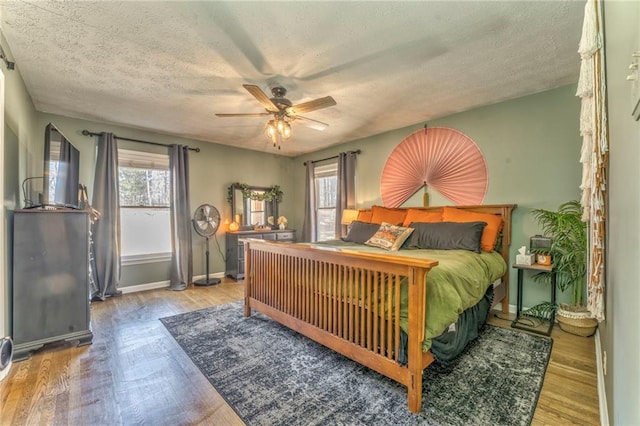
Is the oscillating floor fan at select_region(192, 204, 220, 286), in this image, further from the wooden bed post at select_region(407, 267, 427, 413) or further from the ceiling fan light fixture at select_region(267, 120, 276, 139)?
the wooden bed post at select_region(407, 267, 427, 413)

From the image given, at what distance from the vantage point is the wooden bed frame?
167 centimetres

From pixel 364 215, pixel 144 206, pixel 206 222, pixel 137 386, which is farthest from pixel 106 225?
pixel 364 215

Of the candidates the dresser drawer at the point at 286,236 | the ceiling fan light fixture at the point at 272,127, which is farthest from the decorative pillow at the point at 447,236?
the dresser drawer at the point at 286,236

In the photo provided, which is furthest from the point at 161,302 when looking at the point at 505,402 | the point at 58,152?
the point at 505,402

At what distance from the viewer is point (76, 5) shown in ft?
5.69

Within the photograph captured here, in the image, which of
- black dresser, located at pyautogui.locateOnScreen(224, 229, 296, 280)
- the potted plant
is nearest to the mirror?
black dresser, located at pyautogui.locateOnScreen(224, 229, 296, 280)

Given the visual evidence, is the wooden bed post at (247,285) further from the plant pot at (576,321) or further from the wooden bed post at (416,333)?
the plant pot at (576,321)

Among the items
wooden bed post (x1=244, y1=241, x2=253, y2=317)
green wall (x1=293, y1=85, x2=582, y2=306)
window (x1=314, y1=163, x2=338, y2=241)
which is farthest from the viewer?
window (x1=314, y1=163, x2=338, y2=241)

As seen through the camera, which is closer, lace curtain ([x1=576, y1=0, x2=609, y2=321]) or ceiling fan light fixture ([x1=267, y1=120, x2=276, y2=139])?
lace curtain ([x1=576, y1=0, x2=609, y2=321])

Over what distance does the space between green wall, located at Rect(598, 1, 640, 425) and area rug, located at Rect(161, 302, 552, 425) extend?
0.75 metres

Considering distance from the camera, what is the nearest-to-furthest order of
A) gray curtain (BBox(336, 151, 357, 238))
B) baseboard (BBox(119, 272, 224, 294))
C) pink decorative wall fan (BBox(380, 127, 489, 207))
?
pink decorative wall fan (BBox(380, 127, 489, 207))
baseboard (BBox(119, 272, 224, 294))
gray curtain (BBox(336, 151, 357, 238))

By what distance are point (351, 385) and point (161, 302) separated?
9.66 ft

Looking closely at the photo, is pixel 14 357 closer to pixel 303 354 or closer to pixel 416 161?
pixel 303 354

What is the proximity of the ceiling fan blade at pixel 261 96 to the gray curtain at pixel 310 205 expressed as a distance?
113 inches
